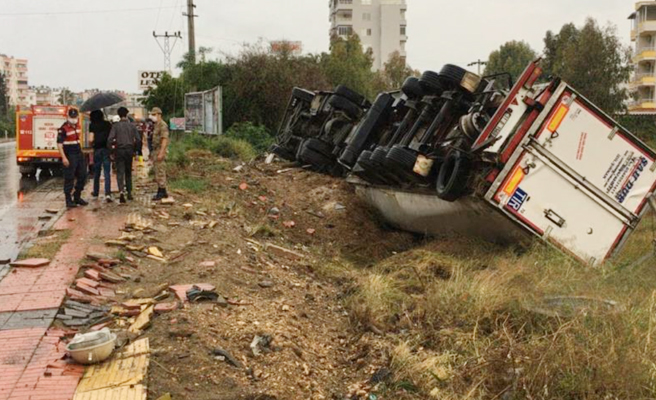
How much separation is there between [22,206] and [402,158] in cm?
901

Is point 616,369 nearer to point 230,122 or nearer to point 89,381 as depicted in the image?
point 89,381

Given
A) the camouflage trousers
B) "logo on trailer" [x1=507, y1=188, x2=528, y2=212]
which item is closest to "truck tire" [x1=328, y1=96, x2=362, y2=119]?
the camouflage trousers

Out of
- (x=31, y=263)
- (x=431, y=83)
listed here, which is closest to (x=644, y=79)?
(x=431, y=83)

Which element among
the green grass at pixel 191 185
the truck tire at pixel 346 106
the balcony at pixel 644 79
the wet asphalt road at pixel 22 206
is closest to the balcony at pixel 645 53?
the balcony at pixel 644 79

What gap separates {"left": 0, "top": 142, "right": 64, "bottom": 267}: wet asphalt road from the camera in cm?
1020

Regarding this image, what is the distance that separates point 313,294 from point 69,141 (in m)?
6.43

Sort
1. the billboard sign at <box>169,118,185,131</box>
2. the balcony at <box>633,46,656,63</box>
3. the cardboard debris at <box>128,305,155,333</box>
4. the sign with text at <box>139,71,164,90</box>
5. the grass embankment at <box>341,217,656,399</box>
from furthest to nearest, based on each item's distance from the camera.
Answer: the balcony at <box>633,46,656,63</box> < the sign with text at <box>139,71,164,90</box> < the billboard sign at <box>169,118,185,131</box> < the cardboard debris at <box>128,305,155,333</box> < the grass embankment at <box>341,217,656,399</box>

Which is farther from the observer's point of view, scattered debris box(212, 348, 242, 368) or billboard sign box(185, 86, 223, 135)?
billboard sign box(185, 86, 223, 135)

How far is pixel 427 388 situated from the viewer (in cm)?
468

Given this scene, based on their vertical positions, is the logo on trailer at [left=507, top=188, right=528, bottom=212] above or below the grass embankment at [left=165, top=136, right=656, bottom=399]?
above

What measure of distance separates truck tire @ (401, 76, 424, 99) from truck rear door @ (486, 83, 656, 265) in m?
2.53

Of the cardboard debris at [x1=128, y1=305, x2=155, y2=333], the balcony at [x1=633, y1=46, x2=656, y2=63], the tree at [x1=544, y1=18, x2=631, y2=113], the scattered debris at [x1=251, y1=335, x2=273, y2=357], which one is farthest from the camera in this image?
the balcony at [x1=633, y1=46, x2=656, y2=63]

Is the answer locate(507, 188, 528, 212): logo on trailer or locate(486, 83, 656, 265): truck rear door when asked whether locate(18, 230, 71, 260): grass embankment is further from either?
locate(507, 188, 528, 212): logo on trailer

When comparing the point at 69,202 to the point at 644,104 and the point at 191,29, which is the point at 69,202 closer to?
the point at 191,29
